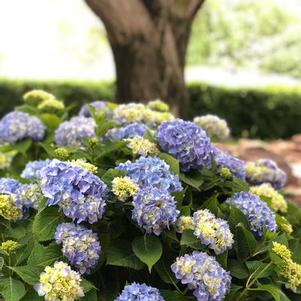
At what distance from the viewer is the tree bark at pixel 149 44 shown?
185 inches

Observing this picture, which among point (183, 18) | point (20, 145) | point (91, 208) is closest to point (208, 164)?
point (91, 208)

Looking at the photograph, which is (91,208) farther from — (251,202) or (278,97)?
(278,97)

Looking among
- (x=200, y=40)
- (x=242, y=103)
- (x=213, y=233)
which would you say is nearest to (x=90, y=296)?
(x=213, y=233)

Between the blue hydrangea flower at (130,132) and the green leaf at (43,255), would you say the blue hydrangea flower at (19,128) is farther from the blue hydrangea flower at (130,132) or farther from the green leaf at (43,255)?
the green leaf at (43,255)

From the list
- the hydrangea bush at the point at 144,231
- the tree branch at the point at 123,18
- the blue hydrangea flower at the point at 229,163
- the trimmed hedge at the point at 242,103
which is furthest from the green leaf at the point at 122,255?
the trimmed hedge at the point at 242,103

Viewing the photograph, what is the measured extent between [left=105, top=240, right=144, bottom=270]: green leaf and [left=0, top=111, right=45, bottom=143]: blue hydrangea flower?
1283 mm

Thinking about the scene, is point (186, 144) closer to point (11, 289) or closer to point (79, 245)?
point (79, 245)

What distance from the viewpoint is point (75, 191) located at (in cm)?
195

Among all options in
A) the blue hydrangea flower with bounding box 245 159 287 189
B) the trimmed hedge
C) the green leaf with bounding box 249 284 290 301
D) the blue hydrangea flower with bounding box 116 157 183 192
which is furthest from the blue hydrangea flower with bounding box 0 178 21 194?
the trimmed hedge

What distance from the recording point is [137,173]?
6.95ft

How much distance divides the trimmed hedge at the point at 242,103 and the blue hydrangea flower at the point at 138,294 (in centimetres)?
990

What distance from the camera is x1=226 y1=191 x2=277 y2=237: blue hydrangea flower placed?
225 cm

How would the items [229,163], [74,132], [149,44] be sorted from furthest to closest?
1. [149,44]
2. [74,132]
3. [229,163]

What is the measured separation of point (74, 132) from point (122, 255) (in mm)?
1059
